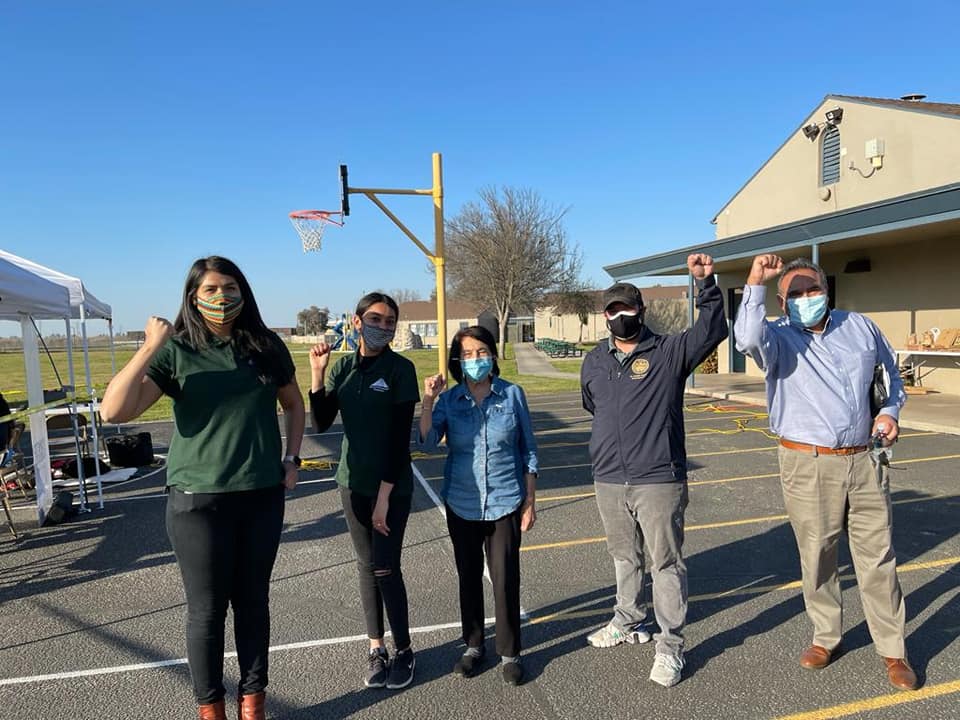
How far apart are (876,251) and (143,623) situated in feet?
53.8

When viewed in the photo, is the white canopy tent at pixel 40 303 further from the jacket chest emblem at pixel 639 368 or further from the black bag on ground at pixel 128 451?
the jacket chest emblem at pixel 639 368

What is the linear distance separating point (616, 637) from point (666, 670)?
1.37ft

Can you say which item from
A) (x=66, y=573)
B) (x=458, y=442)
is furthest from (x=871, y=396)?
(x=66, y=573)

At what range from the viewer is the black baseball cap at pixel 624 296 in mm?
2988

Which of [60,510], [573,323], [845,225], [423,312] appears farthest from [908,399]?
[423,312]

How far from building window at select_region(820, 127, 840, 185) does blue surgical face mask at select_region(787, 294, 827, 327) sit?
49.5 ft

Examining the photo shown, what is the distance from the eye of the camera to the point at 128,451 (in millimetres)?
8586

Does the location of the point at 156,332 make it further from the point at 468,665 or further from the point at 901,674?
the point at 901,674

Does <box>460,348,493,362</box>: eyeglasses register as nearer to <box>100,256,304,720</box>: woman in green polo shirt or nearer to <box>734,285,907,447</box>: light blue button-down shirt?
<box>100,256,304,720</box>: woman in green polo shirt

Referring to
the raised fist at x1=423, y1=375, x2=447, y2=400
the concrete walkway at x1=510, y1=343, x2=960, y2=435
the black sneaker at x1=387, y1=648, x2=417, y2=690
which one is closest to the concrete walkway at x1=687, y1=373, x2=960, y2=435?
the concrete walkway at x1=510, y1=343, x2=960, y2=435

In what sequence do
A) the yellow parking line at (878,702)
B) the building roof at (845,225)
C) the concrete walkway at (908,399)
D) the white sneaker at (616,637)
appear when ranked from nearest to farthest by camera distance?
1. the yellow parking line at (878,702)
2. the white sneaker at (616,637)
3. the building roof at (845,225)
4. the concrete walkway at (908,399)

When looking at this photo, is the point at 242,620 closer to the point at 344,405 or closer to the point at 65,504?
the point at 344,405

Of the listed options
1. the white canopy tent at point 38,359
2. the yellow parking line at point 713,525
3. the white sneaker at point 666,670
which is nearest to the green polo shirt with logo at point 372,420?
the white sneaker at point 666,670

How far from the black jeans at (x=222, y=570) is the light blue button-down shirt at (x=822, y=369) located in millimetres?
2320
